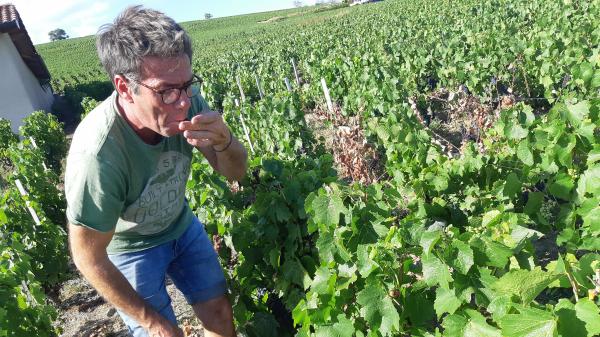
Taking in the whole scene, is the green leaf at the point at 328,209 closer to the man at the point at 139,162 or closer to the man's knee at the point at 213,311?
the man at the point at 139,162

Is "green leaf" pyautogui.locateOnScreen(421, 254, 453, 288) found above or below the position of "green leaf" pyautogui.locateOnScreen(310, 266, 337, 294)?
above

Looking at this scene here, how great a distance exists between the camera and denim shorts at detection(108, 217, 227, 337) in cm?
236

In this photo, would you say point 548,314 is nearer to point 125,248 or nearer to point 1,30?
point 125,248

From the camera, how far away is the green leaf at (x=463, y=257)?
61.8 inches

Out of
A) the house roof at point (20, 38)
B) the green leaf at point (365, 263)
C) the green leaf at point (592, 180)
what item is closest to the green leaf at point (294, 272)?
the green leaf at point (365, 263)

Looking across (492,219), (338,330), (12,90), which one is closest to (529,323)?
(492,219)

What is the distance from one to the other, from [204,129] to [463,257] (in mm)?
1166

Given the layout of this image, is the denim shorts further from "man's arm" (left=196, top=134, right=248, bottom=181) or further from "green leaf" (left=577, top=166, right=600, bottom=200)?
"green leaf" (left=577, top=166, right=600, bottom=200)

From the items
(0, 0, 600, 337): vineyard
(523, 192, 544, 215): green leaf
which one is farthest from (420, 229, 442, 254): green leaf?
(523, 192, 544, 215): green leaf

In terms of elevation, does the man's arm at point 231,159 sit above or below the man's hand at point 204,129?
below

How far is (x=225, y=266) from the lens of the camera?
3.33 m

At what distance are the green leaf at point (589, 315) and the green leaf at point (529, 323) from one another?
84mm

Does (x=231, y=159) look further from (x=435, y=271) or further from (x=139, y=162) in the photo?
(x=435, y=271)

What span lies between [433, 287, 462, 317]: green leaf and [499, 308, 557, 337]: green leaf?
354 mm
